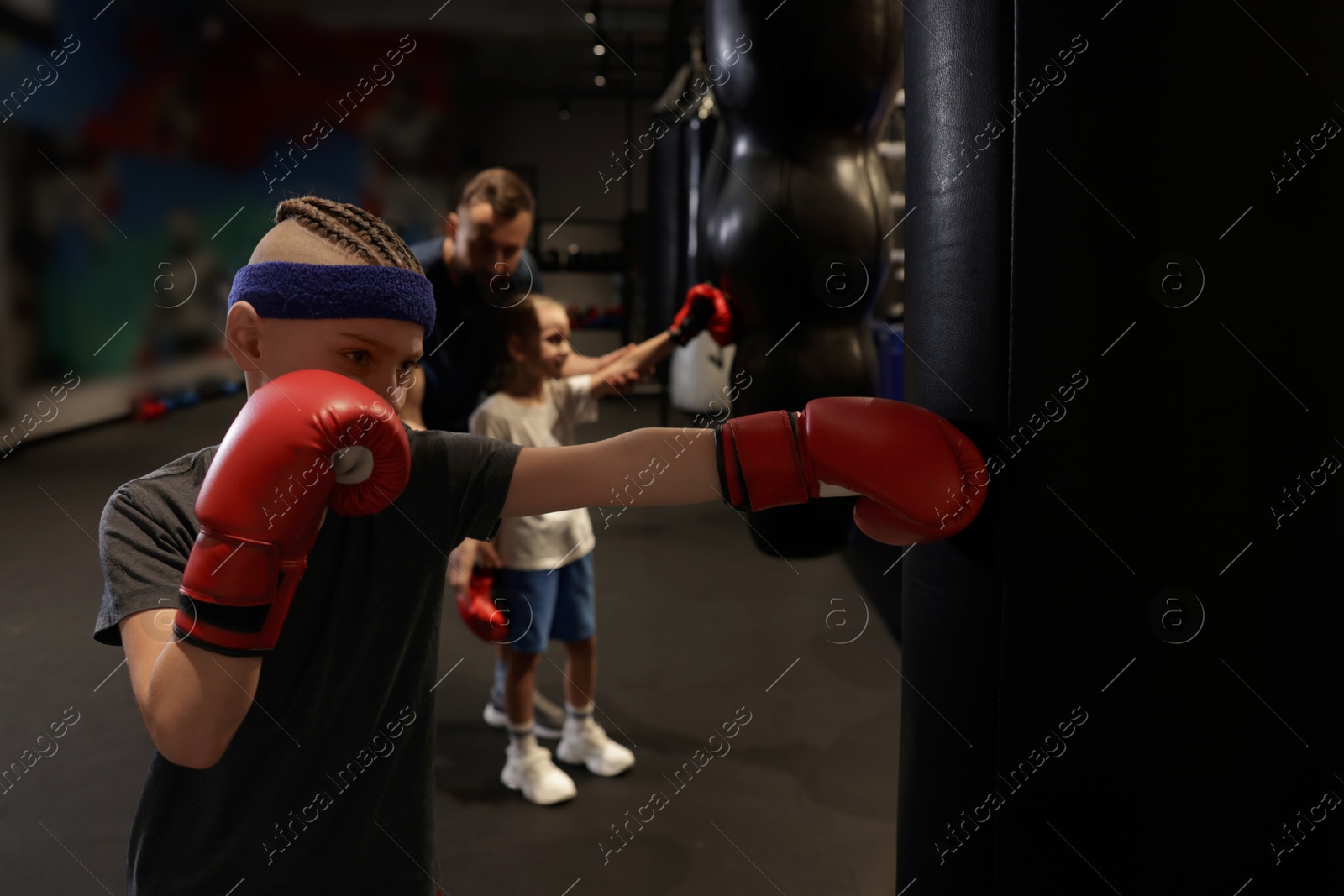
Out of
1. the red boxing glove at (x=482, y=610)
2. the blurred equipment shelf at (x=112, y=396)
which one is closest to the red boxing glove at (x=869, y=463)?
the red boxing glove at (x=482, y=610)

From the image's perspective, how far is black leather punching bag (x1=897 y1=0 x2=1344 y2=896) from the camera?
27.4 inches

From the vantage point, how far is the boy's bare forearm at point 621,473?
2.66ft

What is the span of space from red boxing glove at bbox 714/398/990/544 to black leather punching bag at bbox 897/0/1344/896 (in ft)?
0.14

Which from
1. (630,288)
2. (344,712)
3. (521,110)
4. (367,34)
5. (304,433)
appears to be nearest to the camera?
A: (304,433)

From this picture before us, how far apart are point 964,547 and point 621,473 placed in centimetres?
33

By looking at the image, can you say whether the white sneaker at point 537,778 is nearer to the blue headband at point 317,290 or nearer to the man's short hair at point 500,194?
Result: the man's short hair at point 500,194

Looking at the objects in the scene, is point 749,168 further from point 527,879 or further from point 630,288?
point 630,288

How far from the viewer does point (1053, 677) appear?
29.9 inches

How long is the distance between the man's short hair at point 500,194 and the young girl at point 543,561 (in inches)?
8.5

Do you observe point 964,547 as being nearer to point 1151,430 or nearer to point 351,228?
point 1151,430

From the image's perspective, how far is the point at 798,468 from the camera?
0.79 metres

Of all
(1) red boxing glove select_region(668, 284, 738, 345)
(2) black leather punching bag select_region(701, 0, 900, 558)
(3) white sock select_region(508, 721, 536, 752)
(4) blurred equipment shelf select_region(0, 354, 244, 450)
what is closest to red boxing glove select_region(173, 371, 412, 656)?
(2) black leather punching bag select_region(701, 0, 900, 558)

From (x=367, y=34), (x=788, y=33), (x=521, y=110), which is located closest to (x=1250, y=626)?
(x=788, y=33)

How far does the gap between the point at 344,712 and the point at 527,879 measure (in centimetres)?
110
